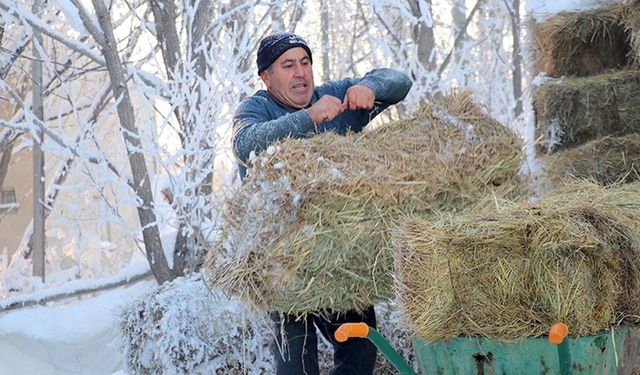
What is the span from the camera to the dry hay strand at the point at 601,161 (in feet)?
17.5

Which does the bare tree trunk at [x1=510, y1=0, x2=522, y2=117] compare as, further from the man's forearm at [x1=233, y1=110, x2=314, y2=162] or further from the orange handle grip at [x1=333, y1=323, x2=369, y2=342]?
the orange handle grip at [x1=333, y1=323, x2=369, y2=342]

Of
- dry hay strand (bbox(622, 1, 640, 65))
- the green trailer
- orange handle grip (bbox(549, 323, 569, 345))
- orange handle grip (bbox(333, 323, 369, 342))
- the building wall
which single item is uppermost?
dry hay strand (bbox(622, 1, 640, 65))

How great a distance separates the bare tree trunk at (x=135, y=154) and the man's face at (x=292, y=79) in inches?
103

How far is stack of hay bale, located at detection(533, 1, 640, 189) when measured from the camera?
211 inches

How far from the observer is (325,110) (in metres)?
3.63

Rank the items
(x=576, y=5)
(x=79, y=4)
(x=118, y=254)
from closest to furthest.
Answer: (x=576, y=5) → (x=79, y=4) → (x=118, y=254)

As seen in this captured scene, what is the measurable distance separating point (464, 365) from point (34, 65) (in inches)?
310

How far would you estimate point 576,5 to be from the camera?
5.65 m

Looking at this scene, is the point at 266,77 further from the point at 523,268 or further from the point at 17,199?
the point at 17,199

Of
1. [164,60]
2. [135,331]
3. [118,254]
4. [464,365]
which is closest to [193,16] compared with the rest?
[164,60]

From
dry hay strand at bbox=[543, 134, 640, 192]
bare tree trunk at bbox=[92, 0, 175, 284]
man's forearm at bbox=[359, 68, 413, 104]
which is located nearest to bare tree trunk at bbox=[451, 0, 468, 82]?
bare tree trunk at bbox=[92, 0, 175, 284]

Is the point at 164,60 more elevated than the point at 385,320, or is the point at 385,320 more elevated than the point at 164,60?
the point at 164,60

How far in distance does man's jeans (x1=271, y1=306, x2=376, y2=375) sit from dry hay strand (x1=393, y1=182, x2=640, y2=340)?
79 centimetres

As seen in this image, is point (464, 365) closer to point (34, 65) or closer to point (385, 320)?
point (385, 320)
